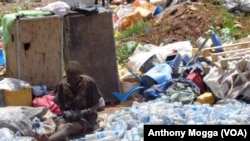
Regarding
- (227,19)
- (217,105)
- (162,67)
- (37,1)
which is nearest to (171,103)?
(217,105)

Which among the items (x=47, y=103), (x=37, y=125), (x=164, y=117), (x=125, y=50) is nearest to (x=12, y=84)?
(x=47, y=103)

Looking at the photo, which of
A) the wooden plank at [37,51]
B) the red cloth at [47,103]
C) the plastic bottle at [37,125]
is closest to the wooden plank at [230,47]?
the wooden plank at [37,51]

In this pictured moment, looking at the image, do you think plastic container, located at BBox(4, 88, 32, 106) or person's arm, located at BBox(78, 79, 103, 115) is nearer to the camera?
person's arm, located at BBox(78, 79, 103, 115)

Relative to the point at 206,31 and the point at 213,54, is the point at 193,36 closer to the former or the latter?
the point at 206,31

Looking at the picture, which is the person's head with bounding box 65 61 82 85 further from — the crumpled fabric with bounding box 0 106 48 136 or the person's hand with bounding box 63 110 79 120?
the crumpled fabric with bounding box 0 106 48 136

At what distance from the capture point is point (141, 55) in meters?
10.9

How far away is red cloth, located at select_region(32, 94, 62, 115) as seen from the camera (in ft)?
30.1

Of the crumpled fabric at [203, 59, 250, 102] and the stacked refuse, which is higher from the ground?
the crumpled fabric at [203, 59, 250, 102]

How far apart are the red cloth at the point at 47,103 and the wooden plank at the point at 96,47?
84cm

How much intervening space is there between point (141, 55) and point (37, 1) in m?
10.9

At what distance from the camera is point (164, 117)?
7898 millimetres

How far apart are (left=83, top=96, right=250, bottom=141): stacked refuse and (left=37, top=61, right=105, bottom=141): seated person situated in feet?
0.98

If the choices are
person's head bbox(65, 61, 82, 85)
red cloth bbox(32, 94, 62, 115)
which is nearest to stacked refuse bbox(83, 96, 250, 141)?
person's head bbox(65, 61, 82, 85)

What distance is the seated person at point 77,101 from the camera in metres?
8.12
